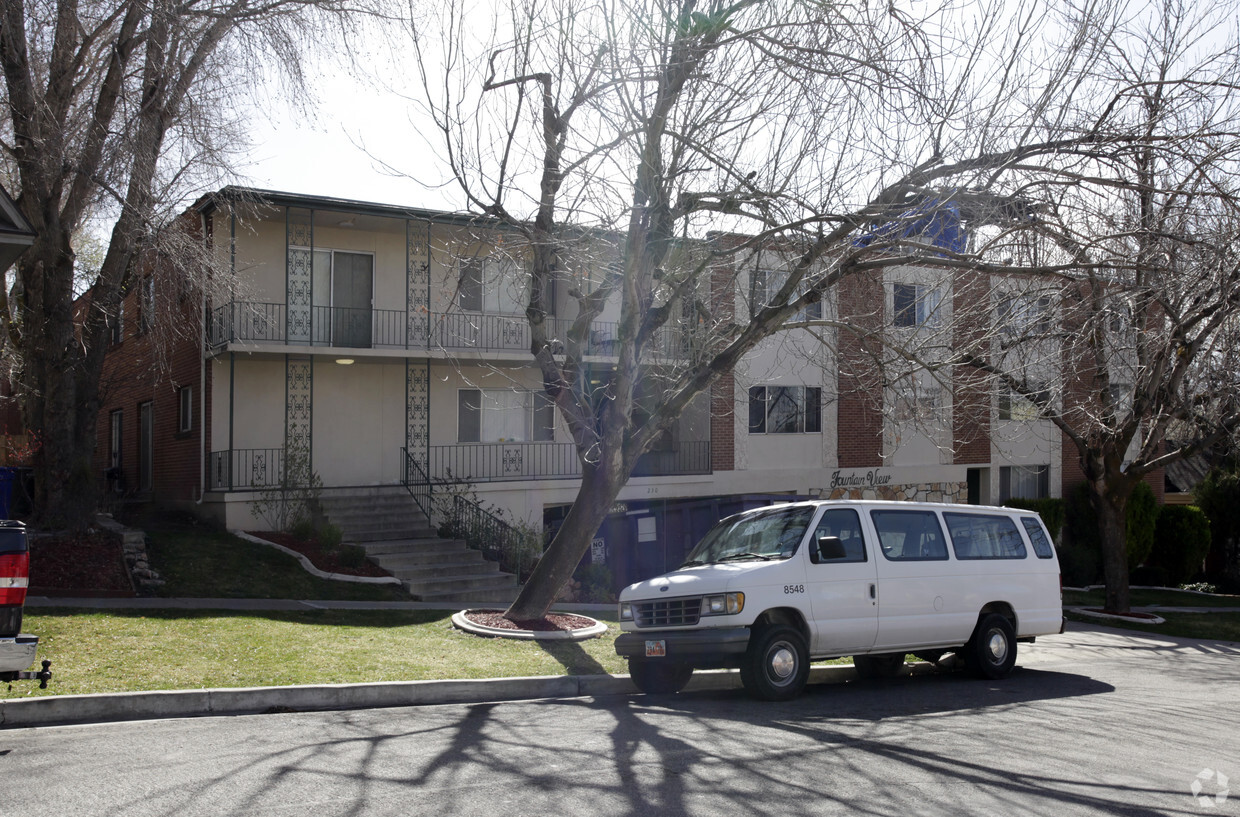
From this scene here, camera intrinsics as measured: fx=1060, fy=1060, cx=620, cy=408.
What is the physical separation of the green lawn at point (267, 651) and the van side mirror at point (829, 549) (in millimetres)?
2524

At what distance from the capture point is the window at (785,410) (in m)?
25.1

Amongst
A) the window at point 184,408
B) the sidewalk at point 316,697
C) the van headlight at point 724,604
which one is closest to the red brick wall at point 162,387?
the window at point 184,408

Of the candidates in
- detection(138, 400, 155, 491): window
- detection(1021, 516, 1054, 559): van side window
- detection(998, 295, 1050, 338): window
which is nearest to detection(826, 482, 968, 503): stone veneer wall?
detection(998, 295, 1050, 338): window

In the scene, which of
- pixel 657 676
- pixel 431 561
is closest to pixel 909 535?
pixel 657 676

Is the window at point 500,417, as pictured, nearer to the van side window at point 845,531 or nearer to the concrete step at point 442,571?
the concrete step at point 442,571

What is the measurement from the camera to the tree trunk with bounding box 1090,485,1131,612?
62.6 ft

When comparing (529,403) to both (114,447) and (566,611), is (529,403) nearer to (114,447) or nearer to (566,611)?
(566,611)

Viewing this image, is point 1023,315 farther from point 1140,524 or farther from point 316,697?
point 1140,524

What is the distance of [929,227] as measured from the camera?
41.7ft

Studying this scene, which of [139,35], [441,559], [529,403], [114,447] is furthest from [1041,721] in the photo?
[114,447]

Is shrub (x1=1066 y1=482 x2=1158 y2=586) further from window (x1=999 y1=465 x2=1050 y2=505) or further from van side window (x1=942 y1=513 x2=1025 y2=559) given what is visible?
van side window (x1=942 y1=513 x2=1025 y2=559)

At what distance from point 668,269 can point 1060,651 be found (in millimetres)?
7350

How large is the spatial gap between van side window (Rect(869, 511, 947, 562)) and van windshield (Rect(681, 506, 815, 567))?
83cm

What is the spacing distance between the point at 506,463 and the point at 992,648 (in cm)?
1284
